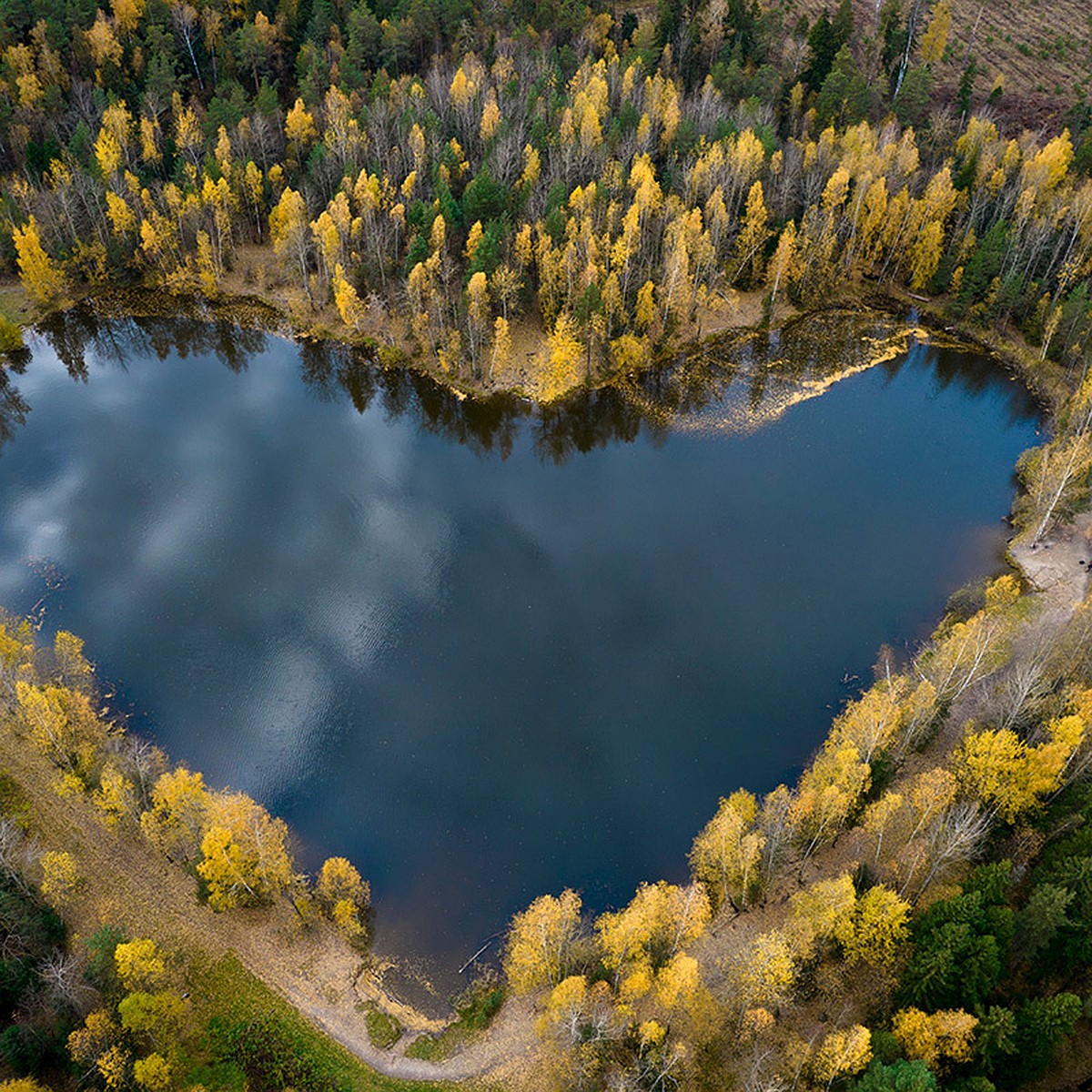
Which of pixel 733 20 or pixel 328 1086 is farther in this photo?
pixel 733 20

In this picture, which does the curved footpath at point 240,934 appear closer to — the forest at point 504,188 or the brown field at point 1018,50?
the forest at point 504,188

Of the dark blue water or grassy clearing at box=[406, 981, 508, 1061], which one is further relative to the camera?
the dark blue water

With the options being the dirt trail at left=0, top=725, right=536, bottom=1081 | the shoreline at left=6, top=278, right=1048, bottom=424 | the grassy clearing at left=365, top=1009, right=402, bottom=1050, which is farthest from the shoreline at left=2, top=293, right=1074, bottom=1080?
the shoreline at left=6, top=278, right=1048, bottom=424

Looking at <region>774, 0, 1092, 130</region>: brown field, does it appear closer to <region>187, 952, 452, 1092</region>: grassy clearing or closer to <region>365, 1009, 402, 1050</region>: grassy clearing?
<region>365, 1009, 402, 1050</region>: grassy clearing

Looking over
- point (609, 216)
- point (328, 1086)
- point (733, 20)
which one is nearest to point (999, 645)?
point (328, 1086)

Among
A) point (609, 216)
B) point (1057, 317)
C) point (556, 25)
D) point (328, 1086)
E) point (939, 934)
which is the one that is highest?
point (556, 25)

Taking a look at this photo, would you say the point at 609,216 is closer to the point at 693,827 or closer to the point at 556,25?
the point at 556,25

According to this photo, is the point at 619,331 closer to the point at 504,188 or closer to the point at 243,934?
the point at 504,188

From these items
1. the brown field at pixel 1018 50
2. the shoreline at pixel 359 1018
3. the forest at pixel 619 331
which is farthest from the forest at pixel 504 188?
the shoreline at pixel 359 1018
